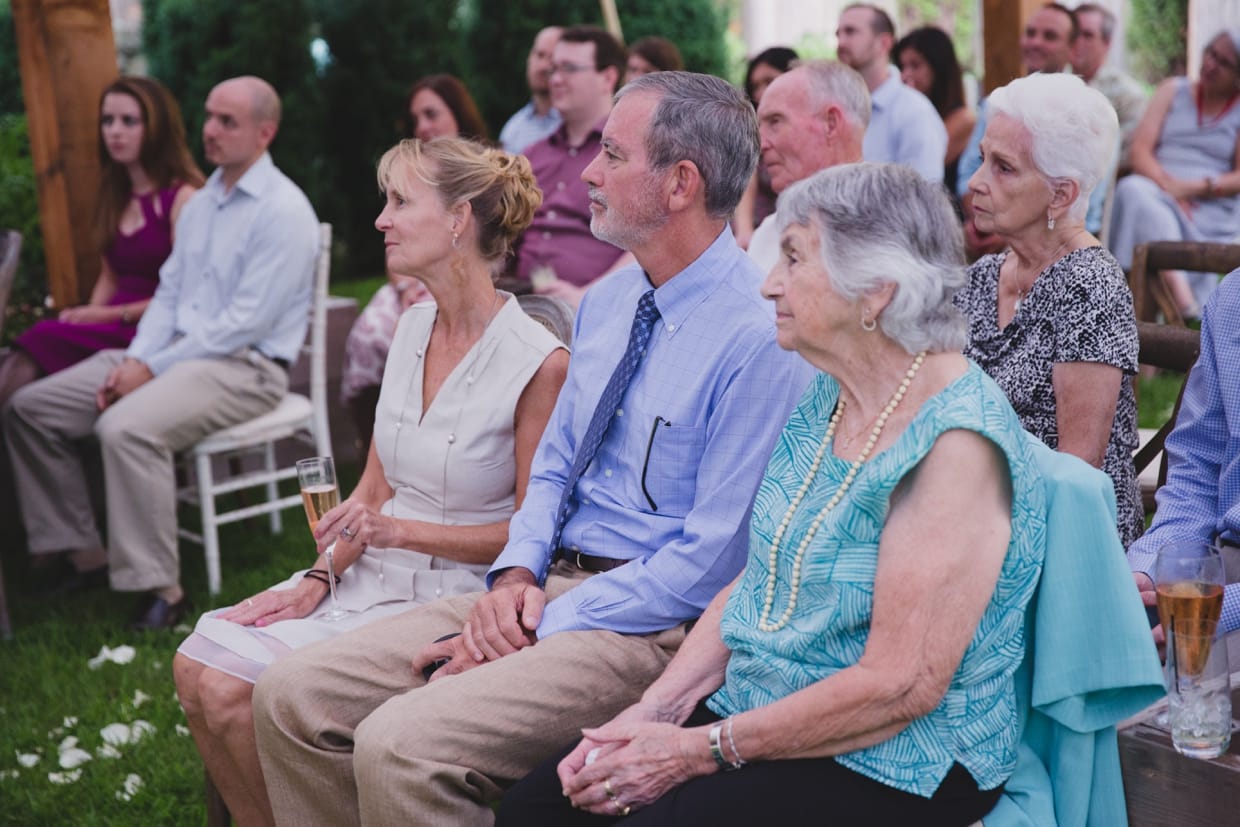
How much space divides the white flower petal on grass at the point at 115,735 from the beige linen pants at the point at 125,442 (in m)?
0.89

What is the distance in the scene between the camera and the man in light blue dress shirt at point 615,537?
2.28m

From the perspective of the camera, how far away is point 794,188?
79.9 inches

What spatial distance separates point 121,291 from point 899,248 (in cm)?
409

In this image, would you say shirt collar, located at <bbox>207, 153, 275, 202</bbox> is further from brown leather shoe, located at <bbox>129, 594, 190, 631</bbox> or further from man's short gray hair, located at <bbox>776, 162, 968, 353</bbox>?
Result: man's short gray hair, located at <bbox>776, 162, 968, 353</bbox>

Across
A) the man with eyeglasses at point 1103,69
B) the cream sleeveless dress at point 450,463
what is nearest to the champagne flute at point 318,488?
the cream sleeveless dress at point 450,463

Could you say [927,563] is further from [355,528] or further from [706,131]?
[355,528]

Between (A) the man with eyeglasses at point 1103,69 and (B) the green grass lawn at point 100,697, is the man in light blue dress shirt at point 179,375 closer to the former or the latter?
(B) the green grass lawn at point 100,697

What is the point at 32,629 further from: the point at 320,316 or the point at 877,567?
the point at 877,567

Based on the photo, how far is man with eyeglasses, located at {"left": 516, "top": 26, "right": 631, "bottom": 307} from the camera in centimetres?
532

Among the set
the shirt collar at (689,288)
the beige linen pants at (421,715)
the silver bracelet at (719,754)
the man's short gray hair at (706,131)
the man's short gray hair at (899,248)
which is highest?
the man's short gray hair at (706,131)

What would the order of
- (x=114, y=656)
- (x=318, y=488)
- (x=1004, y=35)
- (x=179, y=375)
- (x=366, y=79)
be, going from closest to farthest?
(x=318, y=488) < (x=114, y=656) < (x=179, y=375) < (x=1004, y=35) < (x=366, y=79)

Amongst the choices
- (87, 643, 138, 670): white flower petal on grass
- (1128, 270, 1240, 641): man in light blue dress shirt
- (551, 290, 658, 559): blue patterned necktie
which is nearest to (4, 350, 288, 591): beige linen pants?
(87, 643, 138, 670): white flower petal on grass

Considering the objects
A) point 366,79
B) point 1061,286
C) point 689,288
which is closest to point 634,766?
point 689,288

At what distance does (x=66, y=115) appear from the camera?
563 centimetres
